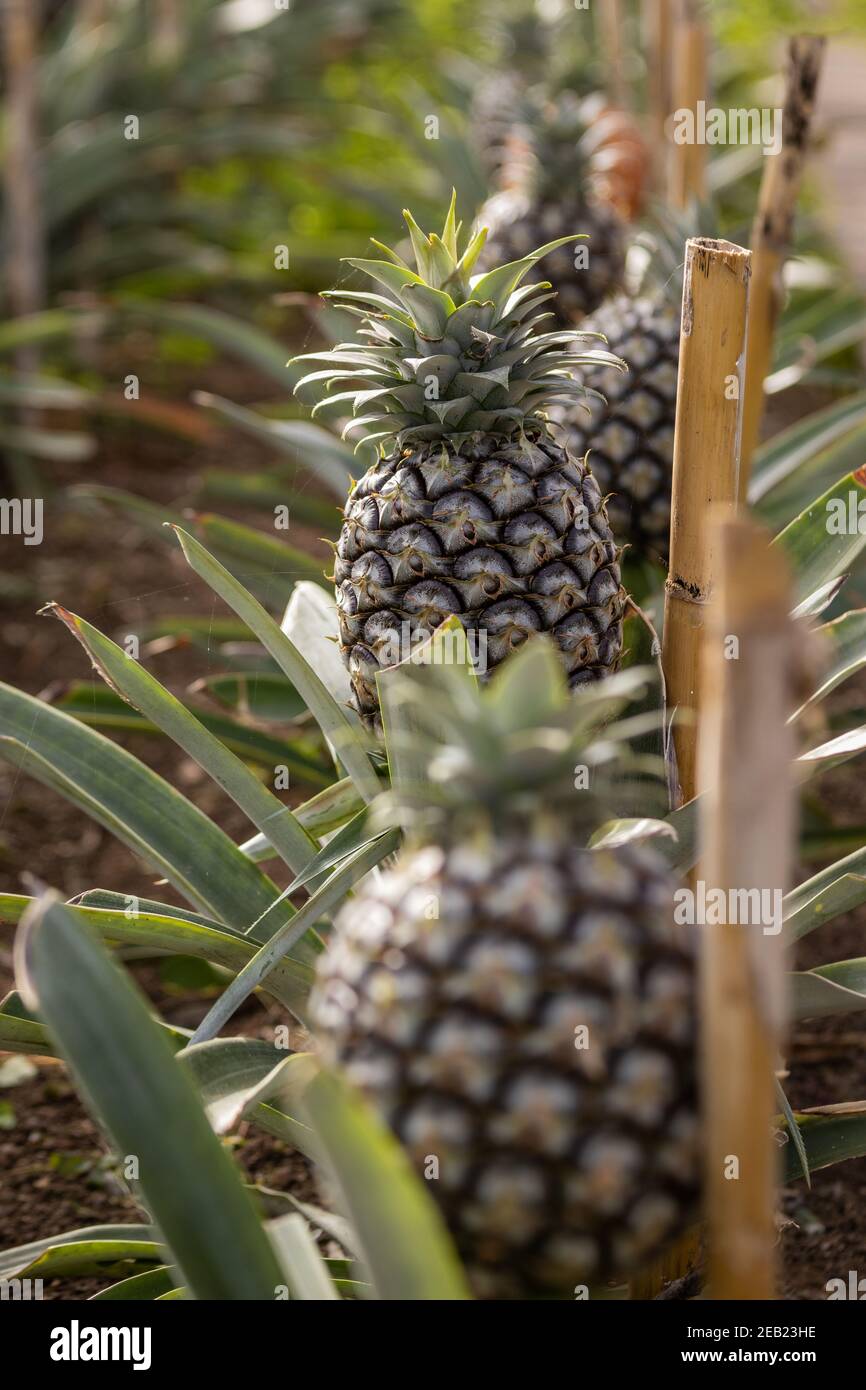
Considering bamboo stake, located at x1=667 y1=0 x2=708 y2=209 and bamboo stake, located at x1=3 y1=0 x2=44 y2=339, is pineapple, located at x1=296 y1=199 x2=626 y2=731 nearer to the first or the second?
bamboo stake, located at x1=667 y1=0 x2=708 y2=209

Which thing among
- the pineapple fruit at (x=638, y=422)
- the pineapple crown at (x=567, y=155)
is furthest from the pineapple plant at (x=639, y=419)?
the pineapple crown at (x=567, y=155)

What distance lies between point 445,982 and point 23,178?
314 cm

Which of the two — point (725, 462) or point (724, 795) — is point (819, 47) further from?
point (724, 795)

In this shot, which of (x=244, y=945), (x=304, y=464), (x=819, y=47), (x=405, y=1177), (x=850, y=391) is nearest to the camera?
(x=405, y=1177)

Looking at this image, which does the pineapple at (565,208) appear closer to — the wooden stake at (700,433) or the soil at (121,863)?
the soil at (121,863)

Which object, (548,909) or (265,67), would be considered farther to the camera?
(265,67)

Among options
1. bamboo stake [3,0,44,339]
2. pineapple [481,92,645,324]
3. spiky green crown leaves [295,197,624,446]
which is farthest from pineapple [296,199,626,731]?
bamboo stake [3,0,44,339]

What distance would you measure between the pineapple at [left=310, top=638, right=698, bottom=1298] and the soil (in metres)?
0.81

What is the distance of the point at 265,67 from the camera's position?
4.52 m

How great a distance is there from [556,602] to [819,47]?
0.90 metres

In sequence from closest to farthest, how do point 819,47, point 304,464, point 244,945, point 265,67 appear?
point 244,945 < point 819,47 < point 304,464 < point 265,67
